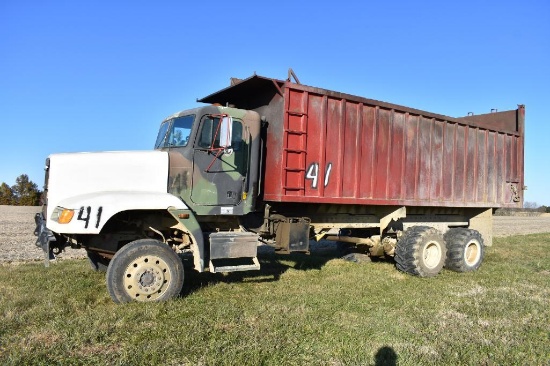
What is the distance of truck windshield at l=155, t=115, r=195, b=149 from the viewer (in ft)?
22.0

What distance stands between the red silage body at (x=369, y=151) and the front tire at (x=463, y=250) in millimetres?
709

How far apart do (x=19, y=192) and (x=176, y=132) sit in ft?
161

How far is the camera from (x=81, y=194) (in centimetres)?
611

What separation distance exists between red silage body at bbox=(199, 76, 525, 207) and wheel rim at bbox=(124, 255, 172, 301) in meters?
2.18

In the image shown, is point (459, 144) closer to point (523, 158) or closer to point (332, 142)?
point (523, 158)

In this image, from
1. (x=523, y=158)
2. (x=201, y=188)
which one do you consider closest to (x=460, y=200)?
(x=523, y=158)

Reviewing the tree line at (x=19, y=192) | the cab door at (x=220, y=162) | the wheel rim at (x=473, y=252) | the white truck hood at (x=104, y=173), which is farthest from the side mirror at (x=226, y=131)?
the tree line at (x=19, y=192)

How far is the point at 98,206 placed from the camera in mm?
5605

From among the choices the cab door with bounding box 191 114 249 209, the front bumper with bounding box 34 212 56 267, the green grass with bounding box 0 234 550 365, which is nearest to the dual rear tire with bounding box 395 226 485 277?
the green grass with bounding box 0 234 550 365

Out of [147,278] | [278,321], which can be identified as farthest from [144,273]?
[278,321]

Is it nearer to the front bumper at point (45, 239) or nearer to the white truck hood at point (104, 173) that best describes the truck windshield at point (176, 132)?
the white truck hood at point (104, 173)

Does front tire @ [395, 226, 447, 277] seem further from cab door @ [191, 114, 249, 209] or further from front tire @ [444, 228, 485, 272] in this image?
cab door @ [191, 114, 249, 209]

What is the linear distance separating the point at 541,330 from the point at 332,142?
418 centimetres

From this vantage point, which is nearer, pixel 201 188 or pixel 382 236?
pixel 201 188
